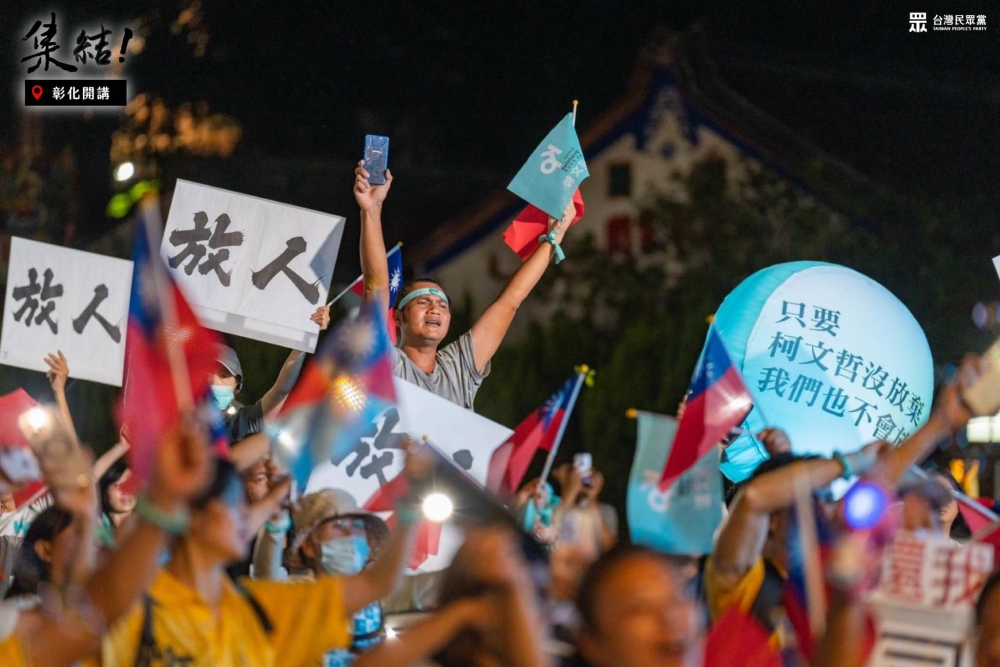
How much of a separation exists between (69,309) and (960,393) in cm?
471

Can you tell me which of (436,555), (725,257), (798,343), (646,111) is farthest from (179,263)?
(646,111)

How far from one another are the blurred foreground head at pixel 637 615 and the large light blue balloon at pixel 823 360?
2.58m

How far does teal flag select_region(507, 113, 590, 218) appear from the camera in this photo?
6.16 meters

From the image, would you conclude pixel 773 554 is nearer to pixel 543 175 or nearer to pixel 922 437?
pixel 922 437

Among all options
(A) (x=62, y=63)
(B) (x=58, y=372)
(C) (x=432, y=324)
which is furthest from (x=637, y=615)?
(A) (x=62, y=63)

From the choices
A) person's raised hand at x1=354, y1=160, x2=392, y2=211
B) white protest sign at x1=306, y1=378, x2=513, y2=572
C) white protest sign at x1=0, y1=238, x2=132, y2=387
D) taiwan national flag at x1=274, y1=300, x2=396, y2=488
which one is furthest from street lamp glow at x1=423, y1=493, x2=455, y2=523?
white protest sign at x1=0, y1=238, x2=132, y2=387

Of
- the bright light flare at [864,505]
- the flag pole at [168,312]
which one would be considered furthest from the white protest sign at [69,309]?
the bright light flare at [864,505]

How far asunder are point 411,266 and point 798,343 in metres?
22.8

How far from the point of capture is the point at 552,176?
6223mm

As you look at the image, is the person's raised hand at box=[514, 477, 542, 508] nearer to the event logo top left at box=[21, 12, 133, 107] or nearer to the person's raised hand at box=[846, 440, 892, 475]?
the person's raised hand at box=[846, 440, 892, 475]

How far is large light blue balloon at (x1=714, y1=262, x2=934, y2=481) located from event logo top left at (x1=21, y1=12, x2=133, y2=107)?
550 cm

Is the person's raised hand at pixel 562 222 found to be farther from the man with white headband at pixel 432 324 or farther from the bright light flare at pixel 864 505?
the bright light flare at pixel 864 505

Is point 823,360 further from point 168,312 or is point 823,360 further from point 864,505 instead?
point 168,312

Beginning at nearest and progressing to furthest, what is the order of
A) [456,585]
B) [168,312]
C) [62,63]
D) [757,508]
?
1. [456,585]
2. [757,508]
3. [168,312]
4. [62,63]
